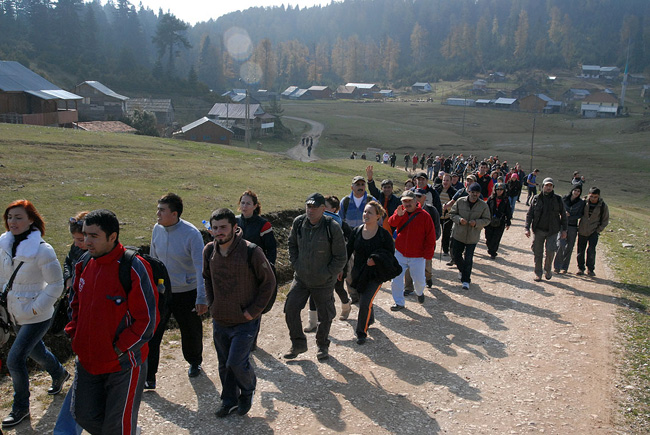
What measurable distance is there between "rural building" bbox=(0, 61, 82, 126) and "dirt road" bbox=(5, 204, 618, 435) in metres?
35.9

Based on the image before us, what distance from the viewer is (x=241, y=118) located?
67125 mm

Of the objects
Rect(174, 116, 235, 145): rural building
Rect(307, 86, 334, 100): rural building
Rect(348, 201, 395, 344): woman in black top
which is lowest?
Rect(348, 201, 395, 344): woman in black top

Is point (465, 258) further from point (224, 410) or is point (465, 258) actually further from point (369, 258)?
point (224, 410)

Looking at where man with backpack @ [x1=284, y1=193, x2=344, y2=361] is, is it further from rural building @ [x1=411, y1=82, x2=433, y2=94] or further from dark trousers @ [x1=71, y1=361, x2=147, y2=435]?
rural building @ [x1=411, y1=82, x2=433, y2=94]

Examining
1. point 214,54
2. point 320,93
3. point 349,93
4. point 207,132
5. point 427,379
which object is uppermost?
point 214,54

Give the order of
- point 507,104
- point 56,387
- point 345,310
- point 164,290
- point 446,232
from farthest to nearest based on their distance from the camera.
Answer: point 507,104
point 446,232
point 345,310
point 56,387
point 164,290

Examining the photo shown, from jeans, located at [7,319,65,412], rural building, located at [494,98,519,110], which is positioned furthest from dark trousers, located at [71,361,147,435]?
rural building, located at [494,98,519,110]

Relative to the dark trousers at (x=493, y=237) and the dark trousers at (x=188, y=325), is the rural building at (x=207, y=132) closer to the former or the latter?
the dark trousers at (x=493, y=237)

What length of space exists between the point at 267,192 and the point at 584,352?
36.9 feet

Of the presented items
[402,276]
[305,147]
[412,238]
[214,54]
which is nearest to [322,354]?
[402,276]

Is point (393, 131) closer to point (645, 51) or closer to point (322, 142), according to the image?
point (322, 142)

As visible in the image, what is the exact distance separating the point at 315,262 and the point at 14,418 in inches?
141

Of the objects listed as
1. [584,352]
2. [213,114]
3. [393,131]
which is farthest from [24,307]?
[393,131]

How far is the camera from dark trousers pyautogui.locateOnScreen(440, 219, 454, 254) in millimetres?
13172
